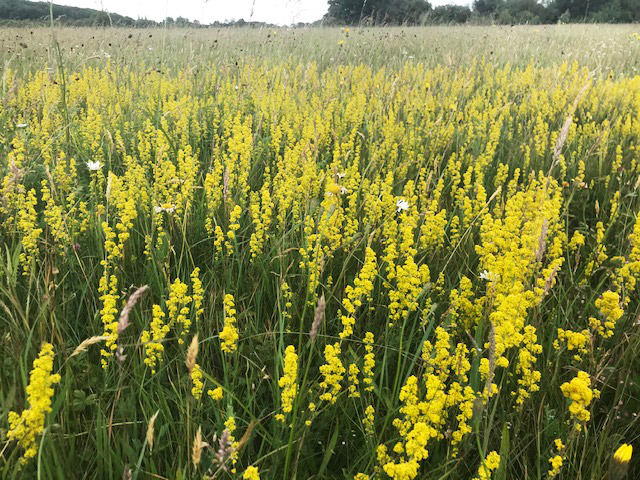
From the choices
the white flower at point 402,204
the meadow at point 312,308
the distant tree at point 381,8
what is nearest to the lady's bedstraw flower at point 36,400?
the meadow at point 312,308

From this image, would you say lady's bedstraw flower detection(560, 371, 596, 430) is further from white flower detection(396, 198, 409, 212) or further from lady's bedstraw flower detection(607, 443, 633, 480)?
white flower detection(396, 198, 409, 212)

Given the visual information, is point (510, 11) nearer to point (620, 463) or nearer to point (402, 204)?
point (402, 204)

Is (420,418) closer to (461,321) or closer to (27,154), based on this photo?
(461,321)

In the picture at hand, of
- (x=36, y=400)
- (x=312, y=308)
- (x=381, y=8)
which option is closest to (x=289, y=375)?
(x=36, y=400)

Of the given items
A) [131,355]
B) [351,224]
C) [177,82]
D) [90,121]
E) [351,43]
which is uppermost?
[351,43]

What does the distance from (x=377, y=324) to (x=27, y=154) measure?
7.97 ft

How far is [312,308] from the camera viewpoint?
1.93 meters

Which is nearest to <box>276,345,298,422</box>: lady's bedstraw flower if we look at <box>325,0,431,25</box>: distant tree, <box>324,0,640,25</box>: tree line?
<box>324,0,640,25</box>: tree line

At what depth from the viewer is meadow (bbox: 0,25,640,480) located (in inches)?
48.8

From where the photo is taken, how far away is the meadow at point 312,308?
124 centimetres

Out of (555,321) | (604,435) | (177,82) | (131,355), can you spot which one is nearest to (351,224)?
(555,321)

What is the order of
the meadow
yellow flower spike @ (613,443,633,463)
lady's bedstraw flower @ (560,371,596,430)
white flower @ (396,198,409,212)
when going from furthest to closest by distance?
white flower @ (396,198,409,212) < the meadow < lady's bedstraw flower @ (560,371,596,430) < yellow flower spike @ (613,443,633,463)

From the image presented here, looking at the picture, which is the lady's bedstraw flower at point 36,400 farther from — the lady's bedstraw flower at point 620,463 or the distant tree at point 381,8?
the distant tree at point 381,8

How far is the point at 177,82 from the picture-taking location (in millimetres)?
4934
